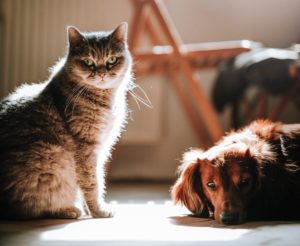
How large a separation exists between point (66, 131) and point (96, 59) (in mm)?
291

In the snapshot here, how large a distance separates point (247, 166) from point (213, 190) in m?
0.13

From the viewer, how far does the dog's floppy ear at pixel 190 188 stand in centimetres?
158

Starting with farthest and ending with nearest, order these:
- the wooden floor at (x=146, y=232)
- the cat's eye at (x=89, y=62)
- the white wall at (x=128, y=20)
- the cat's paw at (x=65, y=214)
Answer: the white wall at (x=128, y=20) < the cat's eye at (x=89, y=62) < the cat's paw at (x=65, y=214) < the wooden floor at (x=146, y=232)

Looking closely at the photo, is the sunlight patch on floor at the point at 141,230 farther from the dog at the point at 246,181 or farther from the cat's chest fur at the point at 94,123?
the cat's chest fur at the point at 94,123

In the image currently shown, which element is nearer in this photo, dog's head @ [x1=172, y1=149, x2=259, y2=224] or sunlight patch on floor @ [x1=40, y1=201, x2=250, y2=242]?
sunlight patch on floor @ [x1=40, y1=201, x2=250, y2=242]

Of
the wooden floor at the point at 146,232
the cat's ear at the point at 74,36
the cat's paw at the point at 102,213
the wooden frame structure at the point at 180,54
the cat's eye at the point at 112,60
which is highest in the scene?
the wooden frame structure at the point at 180,54

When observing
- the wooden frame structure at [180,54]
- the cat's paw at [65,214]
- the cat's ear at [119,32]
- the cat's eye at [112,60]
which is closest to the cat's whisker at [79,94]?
the cat's eye at [112,60]

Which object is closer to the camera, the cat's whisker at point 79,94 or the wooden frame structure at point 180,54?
the cat's whisker at point 79,94

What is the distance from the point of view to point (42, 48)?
135 inches

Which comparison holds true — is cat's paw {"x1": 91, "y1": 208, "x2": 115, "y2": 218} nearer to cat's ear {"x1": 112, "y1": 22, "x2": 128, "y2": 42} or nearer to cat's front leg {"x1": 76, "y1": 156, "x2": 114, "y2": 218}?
cat's front leg {"x1": 76, "y1": 156, "x2": 114, "y2": 218}

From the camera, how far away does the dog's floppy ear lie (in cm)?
158

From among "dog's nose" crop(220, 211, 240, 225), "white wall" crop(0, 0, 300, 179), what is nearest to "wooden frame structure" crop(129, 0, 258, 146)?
"white wall" crop(0, 0, 300, 179)

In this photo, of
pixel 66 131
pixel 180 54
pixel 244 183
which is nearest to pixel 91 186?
pixel 66 131

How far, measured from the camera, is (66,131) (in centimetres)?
161
